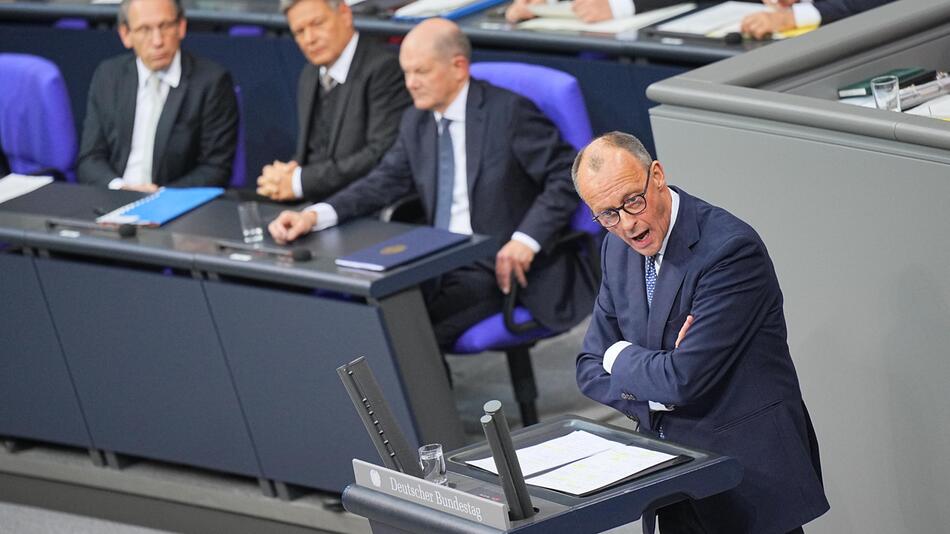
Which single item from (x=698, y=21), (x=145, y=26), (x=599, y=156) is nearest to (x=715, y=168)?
Answer: (x=599, y=156)

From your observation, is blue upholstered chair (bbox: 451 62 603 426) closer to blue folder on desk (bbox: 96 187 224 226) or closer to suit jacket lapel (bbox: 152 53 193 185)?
blue folder on desk (bbox: 96 187 224 226)

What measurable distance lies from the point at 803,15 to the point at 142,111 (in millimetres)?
2519

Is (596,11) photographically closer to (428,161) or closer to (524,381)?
(428,161)

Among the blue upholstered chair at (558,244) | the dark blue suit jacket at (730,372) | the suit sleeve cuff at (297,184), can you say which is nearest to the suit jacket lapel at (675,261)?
the dark blue suit jacket at (730,372)

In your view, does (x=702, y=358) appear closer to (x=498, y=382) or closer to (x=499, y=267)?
(x=499, y=267)

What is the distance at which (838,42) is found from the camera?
A: 380 centimetres

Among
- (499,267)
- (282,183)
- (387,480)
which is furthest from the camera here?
(282,183)

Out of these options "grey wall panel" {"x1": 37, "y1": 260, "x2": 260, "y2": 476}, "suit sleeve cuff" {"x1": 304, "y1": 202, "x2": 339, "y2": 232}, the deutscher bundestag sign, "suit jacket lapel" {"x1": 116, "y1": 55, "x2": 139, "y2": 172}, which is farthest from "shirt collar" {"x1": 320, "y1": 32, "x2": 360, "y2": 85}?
the deutscher bundestag sign

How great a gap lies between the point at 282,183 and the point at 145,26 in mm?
927

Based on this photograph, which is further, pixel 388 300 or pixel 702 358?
pixel 388 300

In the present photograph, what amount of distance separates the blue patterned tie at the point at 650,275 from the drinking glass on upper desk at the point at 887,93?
915mm

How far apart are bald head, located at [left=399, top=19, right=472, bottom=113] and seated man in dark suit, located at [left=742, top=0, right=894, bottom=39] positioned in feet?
3.16

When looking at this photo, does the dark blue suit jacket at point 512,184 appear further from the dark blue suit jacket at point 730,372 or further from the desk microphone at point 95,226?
the dark blue suit jacket at point 730,372

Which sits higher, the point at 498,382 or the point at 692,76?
the point at 692,76
